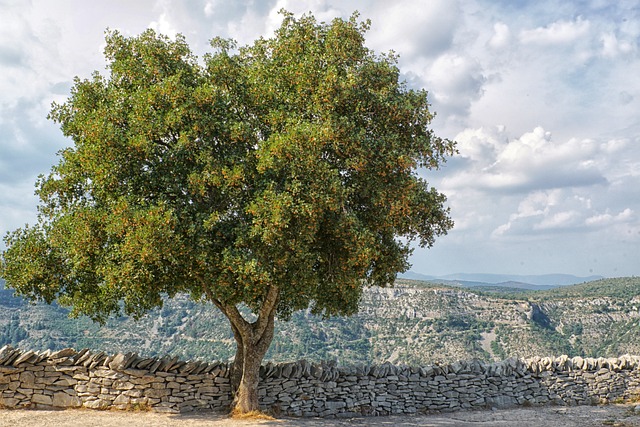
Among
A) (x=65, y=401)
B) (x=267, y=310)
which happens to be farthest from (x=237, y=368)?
(x=65, y=401)

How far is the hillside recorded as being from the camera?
6969cm

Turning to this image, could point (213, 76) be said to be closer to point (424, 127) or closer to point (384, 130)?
point (384, 130)

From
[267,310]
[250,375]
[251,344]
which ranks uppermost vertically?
[267,310]

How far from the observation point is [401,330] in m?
78.7

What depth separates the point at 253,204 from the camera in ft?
42.8

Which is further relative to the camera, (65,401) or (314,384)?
(314,384)

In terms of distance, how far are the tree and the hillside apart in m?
52.0

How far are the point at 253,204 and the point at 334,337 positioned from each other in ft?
217

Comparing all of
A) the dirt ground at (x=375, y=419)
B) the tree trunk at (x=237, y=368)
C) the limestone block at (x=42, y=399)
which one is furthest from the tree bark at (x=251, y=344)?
the limestone block at (x=42, y=399)

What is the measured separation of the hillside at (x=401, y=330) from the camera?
6969 cm

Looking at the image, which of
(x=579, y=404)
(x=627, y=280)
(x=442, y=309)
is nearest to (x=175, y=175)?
(x=579, y=404)

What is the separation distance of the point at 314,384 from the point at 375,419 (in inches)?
90.5

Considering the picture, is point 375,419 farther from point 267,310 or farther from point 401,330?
point 401,330

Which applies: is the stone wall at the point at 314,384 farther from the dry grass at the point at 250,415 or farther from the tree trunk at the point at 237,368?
the dry grass at the point at 250,415
